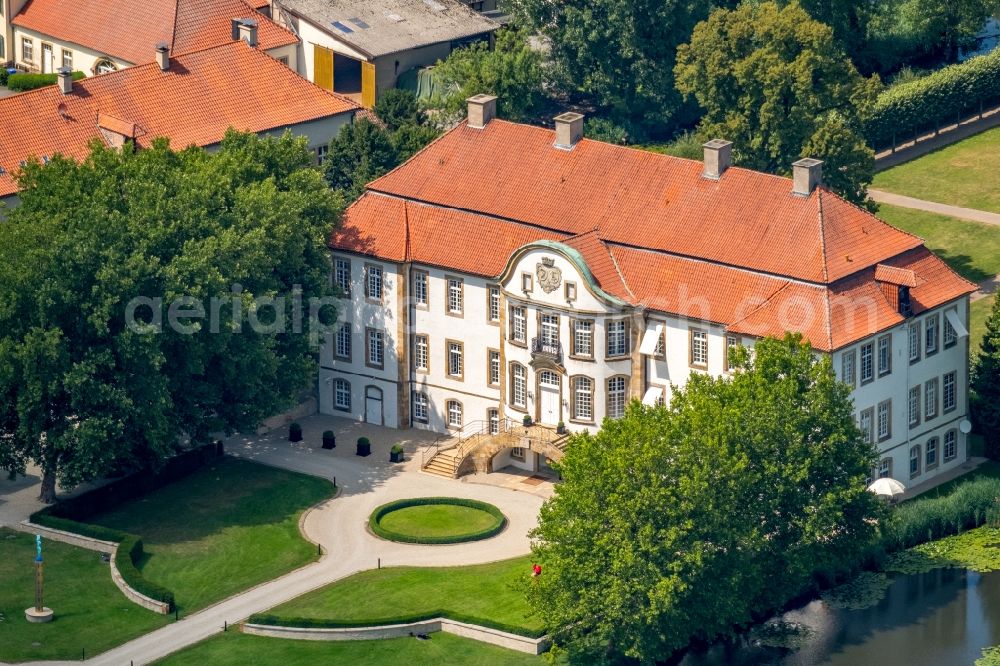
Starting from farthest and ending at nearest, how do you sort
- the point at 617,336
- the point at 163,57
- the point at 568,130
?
the point at 163,57 < the point at 568,130 < the point at 617,336

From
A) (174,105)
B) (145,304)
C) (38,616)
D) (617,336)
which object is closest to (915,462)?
(617,336)

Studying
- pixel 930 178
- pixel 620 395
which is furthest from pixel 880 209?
pixel 620 395

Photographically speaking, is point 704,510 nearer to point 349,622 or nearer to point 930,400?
point 349,622

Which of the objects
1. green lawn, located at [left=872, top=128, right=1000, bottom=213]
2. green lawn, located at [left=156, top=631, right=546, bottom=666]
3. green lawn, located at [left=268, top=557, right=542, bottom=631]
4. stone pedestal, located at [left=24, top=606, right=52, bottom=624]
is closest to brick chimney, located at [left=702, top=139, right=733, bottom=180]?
green lawn, located at [left=268, top=557, right=542, bottom=631]

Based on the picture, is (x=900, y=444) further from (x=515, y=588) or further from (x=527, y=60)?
(x=527, y=60)

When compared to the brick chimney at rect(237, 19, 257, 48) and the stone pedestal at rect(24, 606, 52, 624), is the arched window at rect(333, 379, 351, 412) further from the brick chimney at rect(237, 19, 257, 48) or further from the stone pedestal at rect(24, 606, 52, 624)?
the stone pedestal at rect(24, 606, 52, 624)

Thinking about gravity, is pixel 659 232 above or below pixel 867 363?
above
